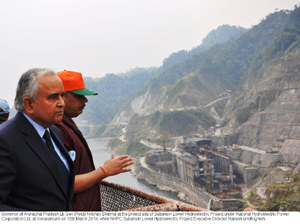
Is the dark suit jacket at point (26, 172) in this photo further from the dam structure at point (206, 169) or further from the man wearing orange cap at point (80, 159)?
the dam structure at point (206, 169)

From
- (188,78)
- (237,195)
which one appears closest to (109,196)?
(237,195)

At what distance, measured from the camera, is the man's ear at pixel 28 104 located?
0.71m

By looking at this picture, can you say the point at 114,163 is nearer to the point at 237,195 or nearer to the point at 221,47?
the point at 237,195

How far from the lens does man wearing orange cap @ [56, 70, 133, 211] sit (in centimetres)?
91

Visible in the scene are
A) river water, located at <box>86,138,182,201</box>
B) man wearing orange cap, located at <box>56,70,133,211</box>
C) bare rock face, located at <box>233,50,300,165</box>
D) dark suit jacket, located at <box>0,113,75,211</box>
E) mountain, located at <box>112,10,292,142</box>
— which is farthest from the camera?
mountain, located at <box>112,10,292,142</box>

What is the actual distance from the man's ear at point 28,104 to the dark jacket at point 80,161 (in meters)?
0.26

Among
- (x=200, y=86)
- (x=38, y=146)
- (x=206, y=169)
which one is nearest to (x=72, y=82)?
(x=38, y=146)

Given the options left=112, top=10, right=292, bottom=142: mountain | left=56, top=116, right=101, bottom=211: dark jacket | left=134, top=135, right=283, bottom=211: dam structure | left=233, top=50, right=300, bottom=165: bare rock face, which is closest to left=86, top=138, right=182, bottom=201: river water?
left=134, top=135, right=283, bottom=211: dam structure

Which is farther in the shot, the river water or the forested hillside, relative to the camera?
the forested hillside

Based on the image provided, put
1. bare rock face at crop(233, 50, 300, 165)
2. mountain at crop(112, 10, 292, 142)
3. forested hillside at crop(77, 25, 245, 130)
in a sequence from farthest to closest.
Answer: forested hillside at crop(77, 25, 245, 130)
mountain at crop(112, 10, 292, 142)
bare rock face at crop(233, 50, 300, 165)

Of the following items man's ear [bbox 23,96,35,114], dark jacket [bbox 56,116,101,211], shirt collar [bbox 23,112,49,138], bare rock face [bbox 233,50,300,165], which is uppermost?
man's ear [bbox 23,96,35,114]

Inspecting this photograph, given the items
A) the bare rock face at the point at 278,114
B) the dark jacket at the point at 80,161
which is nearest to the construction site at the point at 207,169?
the bare rock face at the point at 278,114

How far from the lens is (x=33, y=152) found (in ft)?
2.28

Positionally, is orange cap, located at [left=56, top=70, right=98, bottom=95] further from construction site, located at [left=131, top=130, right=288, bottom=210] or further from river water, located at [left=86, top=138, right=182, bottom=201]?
construction site, located at [left=131, top=130, right=288, bottom=210]
